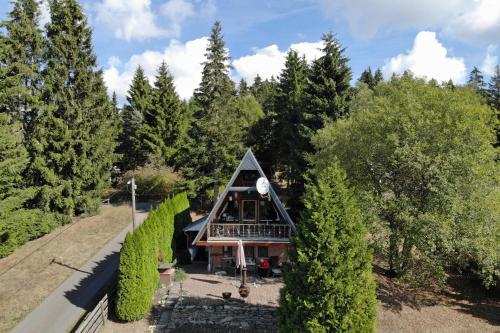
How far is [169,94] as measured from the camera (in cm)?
4697

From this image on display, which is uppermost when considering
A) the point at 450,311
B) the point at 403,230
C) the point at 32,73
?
the point at 32,73

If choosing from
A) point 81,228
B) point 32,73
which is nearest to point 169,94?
point 32,73

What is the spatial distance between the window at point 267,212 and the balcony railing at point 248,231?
66 centimetres

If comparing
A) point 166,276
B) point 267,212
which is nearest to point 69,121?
point 166,276

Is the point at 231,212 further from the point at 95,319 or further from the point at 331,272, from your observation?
the point at 331,272

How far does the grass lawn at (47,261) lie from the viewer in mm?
17969

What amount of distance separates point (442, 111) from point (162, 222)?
16.6m

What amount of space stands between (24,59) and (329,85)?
24.7 meters

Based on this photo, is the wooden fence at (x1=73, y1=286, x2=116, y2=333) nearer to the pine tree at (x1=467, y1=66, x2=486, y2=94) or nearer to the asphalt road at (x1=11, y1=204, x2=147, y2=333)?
the asphalt road at (x1=11, y1=204, x2=147, y2=333)

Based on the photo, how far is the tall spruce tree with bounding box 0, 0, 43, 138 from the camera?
90.9ft

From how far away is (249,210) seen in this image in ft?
75.2

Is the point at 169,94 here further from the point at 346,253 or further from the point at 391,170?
the point at 346,253

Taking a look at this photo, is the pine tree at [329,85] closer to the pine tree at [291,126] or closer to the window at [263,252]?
the pine tree at [291,126]

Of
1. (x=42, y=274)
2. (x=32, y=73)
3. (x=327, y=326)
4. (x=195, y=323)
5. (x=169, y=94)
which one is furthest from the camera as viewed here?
(x=169, y=94)
